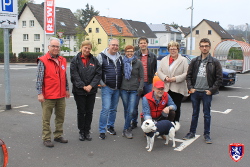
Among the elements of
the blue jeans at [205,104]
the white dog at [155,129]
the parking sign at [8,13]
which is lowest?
the white dog at [155,129]

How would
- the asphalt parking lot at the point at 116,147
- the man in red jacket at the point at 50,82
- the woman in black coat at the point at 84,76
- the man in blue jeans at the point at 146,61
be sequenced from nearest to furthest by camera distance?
the asphalt parking lot at the point at 116,147 → the man in red jacket at the point at 50,82 → the woman in black coat at the point at 84,76 → the man in blue jeans at the point at 146,61

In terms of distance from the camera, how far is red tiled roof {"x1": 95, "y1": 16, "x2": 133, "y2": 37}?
208ft

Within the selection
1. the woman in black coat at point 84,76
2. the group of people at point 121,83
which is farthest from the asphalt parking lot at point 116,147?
the woman in black coat at point 84,76

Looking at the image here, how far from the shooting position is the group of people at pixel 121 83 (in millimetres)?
4992

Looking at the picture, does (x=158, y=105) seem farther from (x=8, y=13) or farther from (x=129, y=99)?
(x=8, y=13)

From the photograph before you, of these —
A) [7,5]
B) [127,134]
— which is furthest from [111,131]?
[7,5]

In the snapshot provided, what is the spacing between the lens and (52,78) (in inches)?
194

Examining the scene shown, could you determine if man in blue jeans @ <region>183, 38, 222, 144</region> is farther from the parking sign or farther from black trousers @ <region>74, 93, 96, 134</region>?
the parking sign

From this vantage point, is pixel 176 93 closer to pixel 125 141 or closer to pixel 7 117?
pixel 125 141

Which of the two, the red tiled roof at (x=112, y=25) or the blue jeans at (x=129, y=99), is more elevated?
the red tiled roof at (x=112, y=25)

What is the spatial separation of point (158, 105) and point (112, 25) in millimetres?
59731

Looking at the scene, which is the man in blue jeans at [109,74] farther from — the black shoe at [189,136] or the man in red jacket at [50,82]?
the black shoe at [189,136]

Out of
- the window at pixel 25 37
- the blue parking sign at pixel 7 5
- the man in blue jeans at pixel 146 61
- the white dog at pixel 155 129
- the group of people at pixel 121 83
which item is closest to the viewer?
the white dog at pixel 155 129

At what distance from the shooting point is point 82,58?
17.0ft
